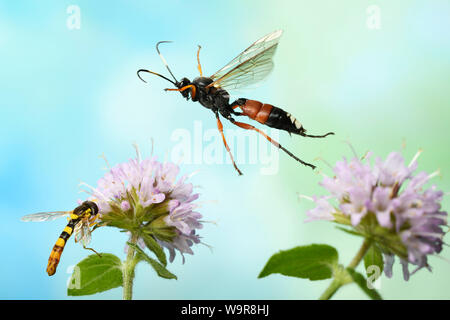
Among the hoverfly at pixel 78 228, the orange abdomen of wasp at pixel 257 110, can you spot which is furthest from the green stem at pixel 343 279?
the orange abdomen of wasp at pixel 257 110

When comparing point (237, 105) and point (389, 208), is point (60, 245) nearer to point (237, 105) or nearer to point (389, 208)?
point (237, 105)

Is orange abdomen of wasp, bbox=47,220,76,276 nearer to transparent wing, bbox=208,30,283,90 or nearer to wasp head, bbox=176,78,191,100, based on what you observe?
wasp head, bbox=176,78,191,100

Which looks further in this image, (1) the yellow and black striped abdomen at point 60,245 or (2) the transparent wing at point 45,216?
(2) the transparent wing at point 45,216

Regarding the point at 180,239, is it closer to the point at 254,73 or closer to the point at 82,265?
the point at 82,265

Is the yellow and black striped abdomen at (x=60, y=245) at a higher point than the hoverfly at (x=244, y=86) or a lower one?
lower

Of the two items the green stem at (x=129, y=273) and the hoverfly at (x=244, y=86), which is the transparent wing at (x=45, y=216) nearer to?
the green stem at (x=129, y=273)
